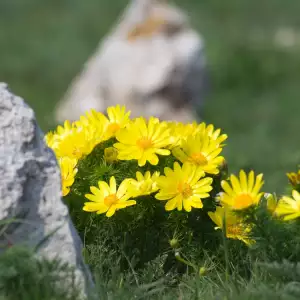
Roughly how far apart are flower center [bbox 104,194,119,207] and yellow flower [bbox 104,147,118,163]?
0.68ft

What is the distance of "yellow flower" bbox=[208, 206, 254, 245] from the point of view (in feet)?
7.87

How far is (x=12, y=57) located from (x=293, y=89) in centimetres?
431

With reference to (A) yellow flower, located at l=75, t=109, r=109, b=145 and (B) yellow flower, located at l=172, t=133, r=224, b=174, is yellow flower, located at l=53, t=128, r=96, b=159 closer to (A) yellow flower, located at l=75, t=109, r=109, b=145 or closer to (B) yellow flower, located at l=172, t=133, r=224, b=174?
(A) yellow flower, located at l=75, t=109, r=109, b=145

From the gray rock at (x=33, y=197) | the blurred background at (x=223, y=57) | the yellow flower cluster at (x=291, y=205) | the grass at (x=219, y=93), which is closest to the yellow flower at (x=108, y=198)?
the grass at (x=219, y=93)

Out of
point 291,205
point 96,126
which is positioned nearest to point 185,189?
point 291,205

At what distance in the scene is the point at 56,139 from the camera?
287cm

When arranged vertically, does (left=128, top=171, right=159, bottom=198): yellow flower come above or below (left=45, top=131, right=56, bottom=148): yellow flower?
below

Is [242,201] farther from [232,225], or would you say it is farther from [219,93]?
[219,93]

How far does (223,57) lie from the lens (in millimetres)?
11477

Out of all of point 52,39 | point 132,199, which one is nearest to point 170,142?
point 132,199

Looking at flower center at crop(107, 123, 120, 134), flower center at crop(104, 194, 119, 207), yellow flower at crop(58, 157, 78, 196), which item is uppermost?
flower center at crop(107, 123, 120, 134)

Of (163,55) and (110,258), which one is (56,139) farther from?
(163,55)

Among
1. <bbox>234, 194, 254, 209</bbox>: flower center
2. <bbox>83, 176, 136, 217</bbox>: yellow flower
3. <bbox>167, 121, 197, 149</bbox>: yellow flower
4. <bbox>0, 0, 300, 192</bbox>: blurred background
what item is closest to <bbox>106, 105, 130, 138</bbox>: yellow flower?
<bbox>167, 121, 197, 149</bbox>: yellow flower

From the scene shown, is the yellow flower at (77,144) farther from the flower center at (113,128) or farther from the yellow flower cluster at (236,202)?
the yellow flower cluster at (236,202)
